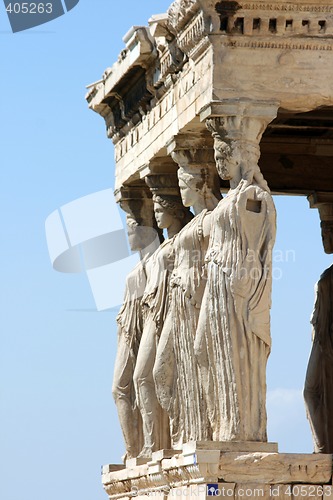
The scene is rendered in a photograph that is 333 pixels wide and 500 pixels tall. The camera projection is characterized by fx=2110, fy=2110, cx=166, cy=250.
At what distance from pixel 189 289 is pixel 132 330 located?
284 cm

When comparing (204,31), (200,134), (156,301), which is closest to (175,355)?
(156,301)

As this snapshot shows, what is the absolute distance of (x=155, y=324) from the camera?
24531 millimetres

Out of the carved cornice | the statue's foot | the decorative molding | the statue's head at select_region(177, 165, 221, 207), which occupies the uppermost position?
the carved cornice

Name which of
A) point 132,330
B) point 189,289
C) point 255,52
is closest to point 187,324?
point 189,289

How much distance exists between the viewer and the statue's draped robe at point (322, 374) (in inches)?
990

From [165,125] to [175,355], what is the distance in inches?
101

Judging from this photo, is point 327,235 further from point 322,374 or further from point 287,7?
point 287,7

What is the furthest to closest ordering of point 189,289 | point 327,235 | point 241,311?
point 327,235 → point 189,289 → point 241,311

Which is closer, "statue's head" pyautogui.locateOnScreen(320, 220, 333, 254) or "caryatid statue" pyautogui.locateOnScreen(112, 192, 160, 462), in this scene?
"caryatid statue" pyautogui.locateOnScreen(112, 192, 160, 462)

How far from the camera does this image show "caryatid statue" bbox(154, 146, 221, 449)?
2281 cm

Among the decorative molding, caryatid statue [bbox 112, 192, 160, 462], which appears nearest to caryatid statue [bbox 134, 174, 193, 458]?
caryatid statue [bbox 112, 192, 160, 462]

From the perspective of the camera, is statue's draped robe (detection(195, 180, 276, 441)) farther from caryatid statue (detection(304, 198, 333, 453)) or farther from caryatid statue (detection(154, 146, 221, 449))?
caryatid statue (detection(304, 198, 333, 453))

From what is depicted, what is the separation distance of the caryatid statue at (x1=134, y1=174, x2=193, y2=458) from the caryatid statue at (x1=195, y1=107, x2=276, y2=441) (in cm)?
275

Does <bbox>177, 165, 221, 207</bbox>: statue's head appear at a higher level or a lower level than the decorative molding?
lower
